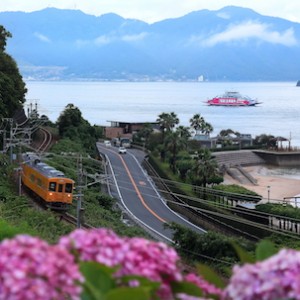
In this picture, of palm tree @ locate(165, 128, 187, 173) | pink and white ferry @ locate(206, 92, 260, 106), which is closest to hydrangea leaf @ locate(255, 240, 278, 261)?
palm tree @ locate(165, 128, 187, 173)

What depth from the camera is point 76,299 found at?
2045 mm

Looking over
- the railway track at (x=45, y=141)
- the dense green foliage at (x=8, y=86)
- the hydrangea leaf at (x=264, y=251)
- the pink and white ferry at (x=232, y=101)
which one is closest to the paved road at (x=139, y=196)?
the railway track at (x=45, y=141)

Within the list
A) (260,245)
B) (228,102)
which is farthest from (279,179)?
(228,102)

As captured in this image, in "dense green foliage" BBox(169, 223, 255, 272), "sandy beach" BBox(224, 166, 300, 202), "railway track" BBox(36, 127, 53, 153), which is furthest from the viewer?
"sandy beach" BBox(224, 166, 300, 202)

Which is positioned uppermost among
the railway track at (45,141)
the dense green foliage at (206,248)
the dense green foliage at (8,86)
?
the dense green foliage at (8,86)

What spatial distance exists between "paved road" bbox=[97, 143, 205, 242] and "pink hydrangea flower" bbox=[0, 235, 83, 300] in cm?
1555

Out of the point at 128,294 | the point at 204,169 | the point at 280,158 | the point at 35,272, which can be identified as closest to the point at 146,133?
the point at 280,158

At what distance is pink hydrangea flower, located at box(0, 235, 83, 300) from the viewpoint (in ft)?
6.25

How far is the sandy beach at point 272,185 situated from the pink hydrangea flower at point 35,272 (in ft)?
105

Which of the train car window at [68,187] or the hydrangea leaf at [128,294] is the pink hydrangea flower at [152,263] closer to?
the hydrangea leaf at [128,294]

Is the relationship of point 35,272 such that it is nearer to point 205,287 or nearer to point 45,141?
point 205,287

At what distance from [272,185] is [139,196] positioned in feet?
50.0

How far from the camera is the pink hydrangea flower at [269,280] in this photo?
204cm

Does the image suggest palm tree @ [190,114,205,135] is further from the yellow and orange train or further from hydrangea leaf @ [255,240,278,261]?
hydrangea leaf @ [255,240,278,261]
